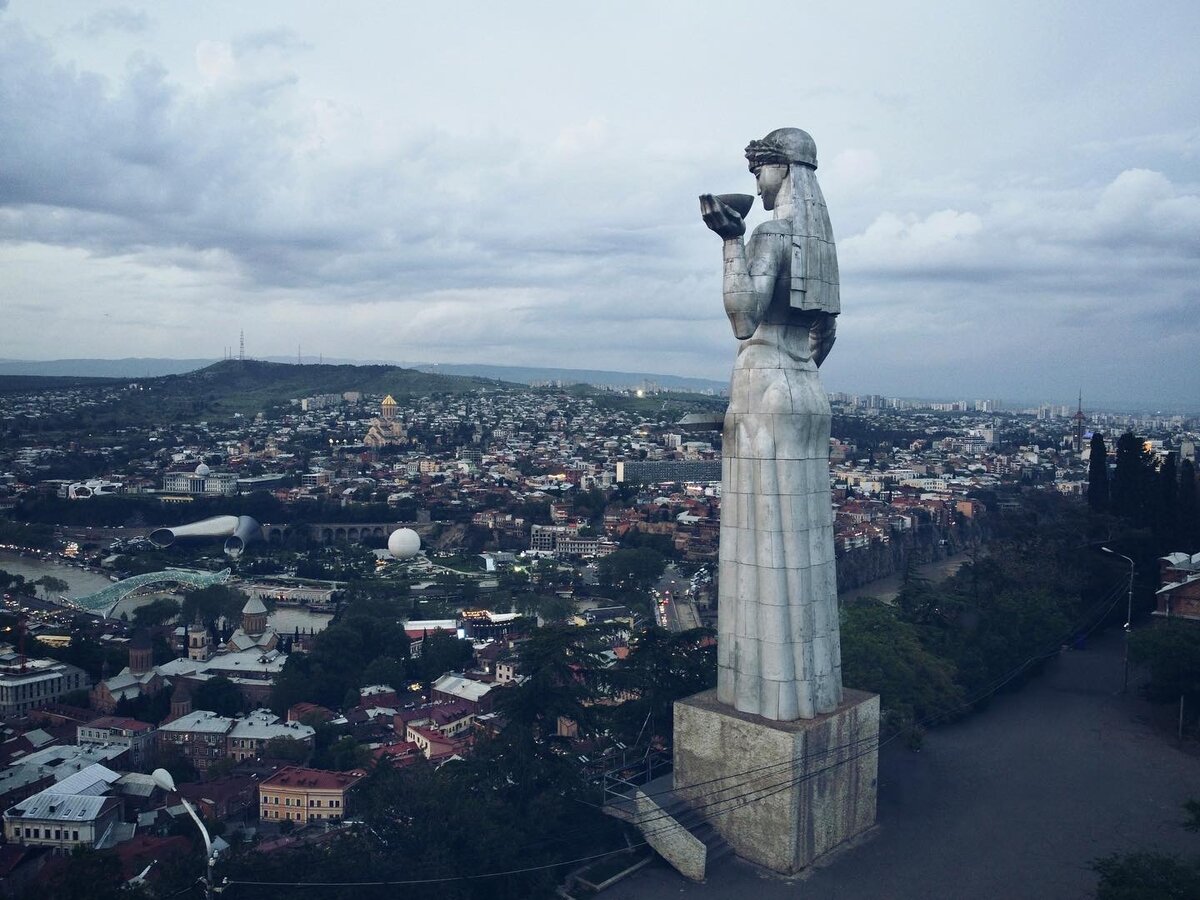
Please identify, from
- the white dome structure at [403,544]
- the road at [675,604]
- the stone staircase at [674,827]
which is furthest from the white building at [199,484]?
the stone staircase at [674,827]

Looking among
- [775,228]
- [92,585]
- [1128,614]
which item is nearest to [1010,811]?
[775,228]

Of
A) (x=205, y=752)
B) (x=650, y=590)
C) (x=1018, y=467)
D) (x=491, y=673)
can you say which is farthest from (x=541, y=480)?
(x=205, y=752)

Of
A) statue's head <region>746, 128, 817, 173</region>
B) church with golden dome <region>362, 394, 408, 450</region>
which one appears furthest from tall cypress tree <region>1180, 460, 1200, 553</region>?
church with golden dome <region>362, 394, 408, 450</region>

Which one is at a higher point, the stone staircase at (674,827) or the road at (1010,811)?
the stone staircase at (674,827)

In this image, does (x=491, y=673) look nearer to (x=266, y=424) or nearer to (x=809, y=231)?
(x=809, y=231)

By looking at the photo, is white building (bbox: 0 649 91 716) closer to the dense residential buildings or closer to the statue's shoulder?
the dense residential buildings

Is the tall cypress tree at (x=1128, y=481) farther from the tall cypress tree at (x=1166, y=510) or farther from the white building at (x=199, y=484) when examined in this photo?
the white building at (x=199, y=484)
